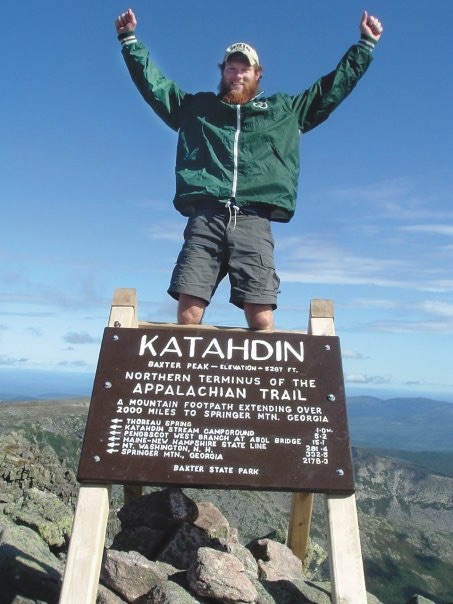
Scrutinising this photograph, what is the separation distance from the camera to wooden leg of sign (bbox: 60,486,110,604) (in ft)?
16.6

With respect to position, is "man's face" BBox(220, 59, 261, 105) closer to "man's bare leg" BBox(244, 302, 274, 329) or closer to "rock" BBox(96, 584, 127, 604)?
"man's bare leg" BBox(244, 302, 274, 329)

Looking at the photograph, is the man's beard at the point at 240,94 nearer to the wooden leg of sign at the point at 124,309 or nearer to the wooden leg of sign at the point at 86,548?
the wooden leg of sign at the point at 124,309

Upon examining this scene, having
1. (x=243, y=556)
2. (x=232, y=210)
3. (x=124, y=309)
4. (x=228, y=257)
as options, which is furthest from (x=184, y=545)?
(x=232, y=210)

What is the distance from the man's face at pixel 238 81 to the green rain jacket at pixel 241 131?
0.21m

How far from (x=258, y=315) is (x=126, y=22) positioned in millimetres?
4825

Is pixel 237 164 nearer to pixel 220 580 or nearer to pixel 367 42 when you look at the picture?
pixel 367 42

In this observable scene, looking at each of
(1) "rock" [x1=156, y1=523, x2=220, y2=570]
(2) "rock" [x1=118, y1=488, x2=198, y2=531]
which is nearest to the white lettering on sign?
(1) "rock" [x1=156, y1=523, x2=220, y2=570]

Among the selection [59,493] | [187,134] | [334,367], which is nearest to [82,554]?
[334,367]

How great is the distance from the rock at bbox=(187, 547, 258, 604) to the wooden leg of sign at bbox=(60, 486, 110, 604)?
1.41m

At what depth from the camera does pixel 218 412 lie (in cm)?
601

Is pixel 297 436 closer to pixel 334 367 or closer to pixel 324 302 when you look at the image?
pixel 334 367

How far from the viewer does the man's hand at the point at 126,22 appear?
8430mm

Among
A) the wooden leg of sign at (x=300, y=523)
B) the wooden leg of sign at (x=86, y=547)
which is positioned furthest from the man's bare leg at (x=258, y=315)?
the wooden leg of sign at (x=86, y=547)

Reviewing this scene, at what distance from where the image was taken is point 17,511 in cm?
1085
